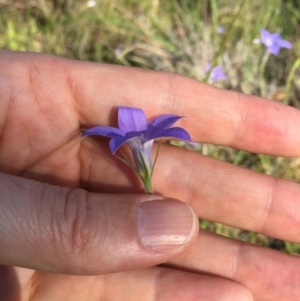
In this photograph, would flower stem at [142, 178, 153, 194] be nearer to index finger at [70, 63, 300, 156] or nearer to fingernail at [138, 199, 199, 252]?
fingernail at [138, 199, 199, 252]

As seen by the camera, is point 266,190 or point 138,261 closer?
point 138,261

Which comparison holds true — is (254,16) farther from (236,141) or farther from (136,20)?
(236,141)

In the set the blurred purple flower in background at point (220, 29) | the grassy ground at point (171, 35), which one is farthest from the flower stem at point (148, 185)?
the blurred purple flower in background at point (220, 29)

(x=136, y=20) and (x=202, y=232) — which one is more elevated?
(x=136, y=20)

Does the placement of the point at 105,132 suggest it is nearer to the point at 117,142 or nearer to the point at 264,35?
the point at 117,142

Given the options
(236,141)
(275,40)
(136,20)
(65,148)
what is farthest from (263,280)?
(136,20)
